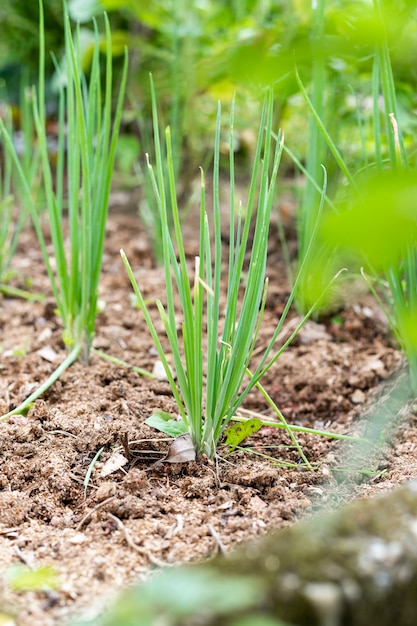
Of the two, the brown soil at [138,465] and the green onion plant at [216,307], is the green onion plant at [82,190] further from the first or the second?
the green onion plant at [216,307]

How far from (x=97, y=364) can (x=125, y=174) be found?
3.96 ft

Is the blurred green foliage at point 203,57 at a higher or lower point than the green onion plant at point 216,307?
higher

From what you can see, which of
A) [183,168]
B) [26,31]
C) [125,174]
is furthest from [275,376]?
[26,31]

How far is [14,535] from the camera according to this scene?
86 cm

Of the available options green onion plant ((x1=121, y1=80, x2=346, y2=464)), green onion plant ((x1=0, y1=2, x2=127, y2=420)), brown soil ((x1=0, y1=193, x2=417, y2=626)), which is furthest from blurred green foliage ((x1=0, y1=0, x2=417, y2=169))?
brown soil ((x1=0, y1=193, x2=417, y2=626))

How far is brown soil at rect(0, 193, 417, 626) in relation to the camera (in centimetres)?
79

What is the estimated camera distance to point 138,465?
3.30ft

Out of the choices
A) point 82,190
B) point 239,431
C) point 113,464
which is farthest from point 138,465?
point 82,190

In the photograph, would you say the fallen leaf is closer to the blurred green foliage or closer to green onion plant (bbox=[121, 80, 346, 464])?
green onion plant (bbox=[121, 80, 346, 464])

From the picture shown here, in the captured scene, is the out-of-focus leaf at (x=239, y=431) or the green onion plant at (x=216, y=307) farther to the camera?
the out-of-focus leaf at (x=239, y=431)

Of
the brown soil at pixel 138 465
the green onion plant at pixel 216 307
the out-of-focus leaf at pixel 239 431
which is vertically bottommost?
the brown soil at pixel 138 465

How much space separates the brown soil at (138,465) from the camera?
2.60 feet

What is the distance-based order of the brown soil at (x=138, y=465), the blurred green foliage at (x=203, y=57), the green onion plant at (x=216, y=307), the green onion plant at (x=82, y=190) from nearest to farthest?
the brown soil at (x=138, y=465)
the green onion plant at (x=216, y=307)
the green onion plant at (x=82, y=190)
the blurred green foliage at (x=203, y=57)

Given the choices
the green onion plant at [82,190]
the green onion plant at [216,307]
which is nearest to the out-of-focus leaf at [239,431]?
the green onion plant at [216,307]
